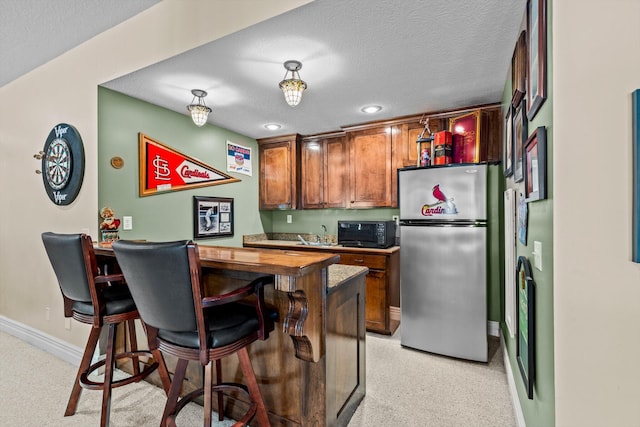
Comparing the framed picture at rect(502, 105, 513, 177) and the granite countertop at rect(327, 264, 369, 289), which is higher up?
the framed picture at rect(502, 105, 513, 177)

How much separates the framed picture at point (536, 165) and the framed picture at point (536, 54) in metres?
0.14

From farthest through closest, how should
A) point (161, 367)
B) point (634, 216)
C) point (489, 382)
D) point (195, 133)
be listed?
point (195, 133) → point (489, 382) → point (161, 367) → point (634, 216)

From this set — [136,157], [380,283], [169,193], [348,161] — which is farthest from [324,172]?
[136,157]

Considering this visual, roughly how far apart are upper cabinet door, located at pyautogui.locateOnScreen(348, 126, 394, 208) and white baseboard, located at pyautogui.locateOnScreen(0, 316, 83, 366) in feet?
10.3

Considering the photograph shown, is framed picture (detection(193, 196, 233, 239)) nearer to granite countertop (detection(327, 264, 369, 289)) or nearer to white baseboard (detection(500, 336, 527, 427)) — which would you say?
granite countertop (detection(327, 264, 369, 289))

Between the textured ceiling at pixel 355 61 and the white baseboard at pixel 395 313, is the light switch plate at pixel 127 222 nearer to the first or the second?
the textured ceiling at pixel 355 61

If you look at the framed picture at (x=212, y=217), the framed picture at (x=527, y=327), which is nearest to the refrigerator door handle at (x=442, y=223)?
the framed picture at (x=527, y=327)

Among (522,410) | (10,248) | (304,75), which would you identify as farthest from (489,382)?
(10,248)

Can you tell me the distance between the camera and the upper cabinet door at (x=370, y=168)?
3562 millimetres

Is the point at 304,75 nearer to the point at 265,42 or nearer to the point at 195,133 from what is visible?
the point at 265,42

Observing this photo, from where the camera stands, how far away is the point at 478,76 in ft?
7.80

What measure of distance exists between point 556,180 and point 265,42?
5.72ft

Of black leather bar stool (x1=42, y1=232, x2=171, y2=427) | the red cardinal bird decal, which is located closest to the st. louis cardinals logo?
the red cardinal bird decal

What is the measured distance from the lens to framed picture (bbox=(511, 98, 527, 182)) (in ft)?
5.24
